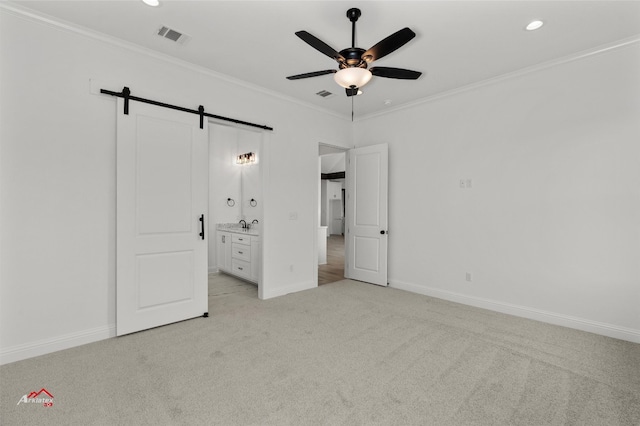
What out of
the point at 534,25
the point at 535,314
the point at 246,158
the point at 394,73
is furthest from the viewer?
the point at 246,158

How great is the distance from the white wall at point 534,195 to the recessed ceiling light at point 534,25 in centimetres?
93

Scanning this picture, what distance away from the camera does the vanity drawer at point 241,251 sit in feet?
16.7

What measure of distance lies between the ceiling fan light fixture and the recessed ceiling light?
1572mm

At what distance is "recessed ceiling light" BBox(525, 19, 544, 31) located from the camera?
268 centimetres

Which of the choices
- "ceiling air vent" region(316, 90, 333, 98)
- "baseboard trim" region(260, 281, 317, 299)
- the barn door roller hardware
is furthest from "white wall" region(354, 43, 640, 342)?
the barn door roller hardware

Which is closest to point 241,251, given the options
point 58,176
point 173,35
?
point 58,176

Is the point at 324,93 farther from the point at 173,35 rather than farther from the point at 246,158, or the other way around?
the point at 246,158

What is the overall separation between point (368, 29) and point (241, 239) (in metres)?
3.78

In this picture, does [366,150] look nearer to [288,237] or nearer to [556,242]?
[288,237]

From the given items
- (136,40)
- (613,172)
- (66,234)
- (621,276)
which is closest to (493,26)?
(613,172)

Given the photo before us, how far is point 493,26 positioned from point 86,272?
4397 millimetres

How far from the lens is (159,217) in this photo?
326cm

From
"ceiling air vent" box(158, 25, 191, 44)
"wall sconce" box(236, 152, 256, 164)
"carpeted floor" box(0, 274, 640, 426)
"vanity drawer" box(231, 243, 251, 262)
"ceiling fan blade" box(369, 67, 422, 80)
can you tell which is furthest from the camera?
"wall sconce" box(236, 152, 256, 164)

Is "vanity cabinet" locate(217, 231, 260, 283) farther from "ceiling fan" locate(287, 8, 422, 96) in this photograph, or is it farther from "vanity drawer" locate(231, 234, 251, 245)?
"ceiling fan" locate(287, 8, 422, 96)
